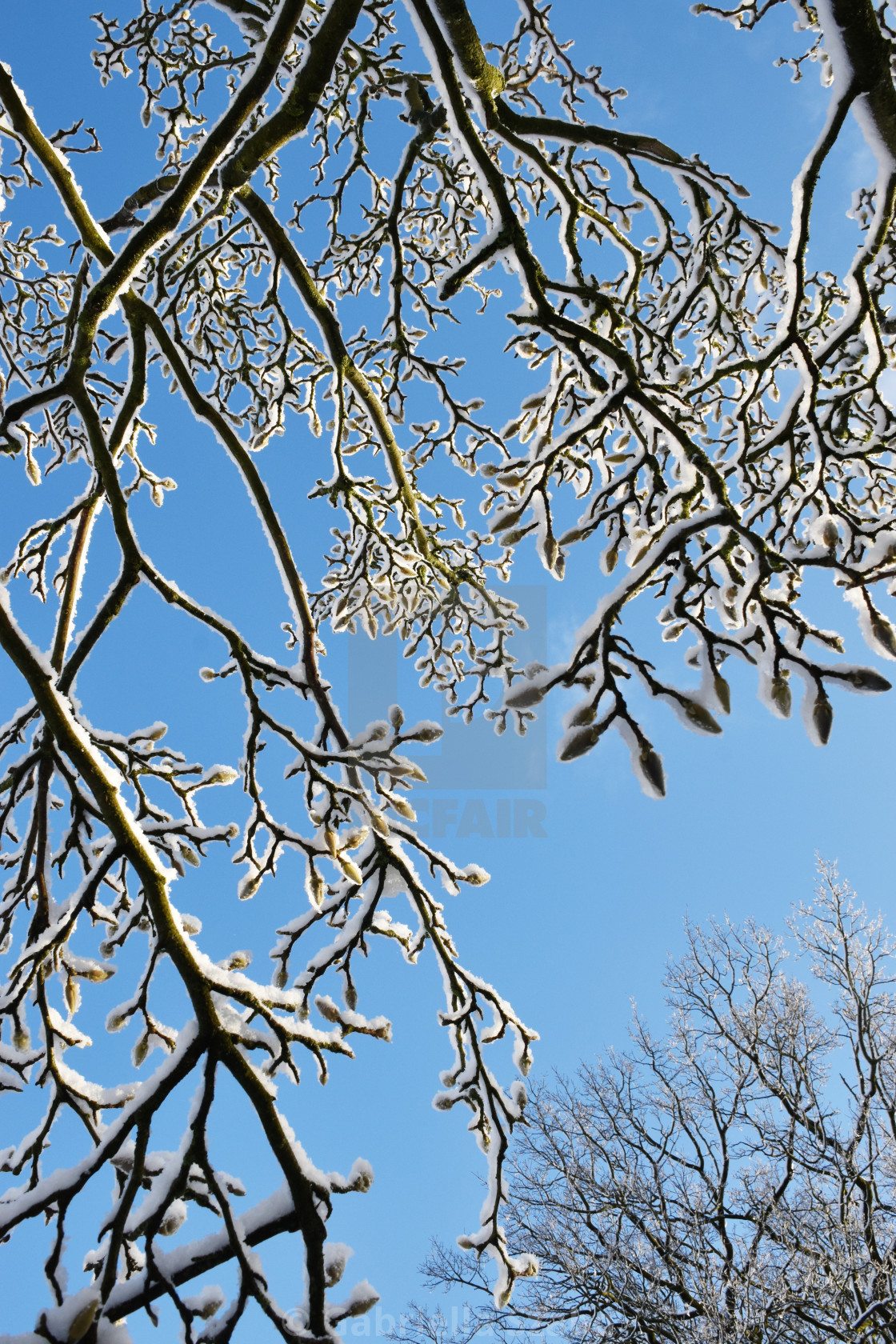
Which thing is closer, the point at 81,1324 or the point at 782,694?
the point at 81,1324

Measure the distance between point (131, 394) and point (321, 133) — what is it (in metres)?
3.17

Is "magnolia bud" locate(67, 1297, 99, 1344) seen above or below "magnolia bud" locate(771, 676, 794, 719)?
below

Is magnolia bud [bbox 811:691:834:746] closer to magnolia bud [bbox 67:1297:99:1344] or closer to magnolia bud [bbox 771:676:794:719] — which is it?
magnolia bud [bbox 771:676:794:719]

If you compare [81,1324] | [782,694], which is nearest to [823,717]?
[782,694]

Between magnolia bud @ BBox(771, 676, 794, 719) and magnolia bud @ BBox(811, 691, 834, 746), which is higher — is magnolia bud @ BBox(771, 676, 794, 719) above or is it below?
above

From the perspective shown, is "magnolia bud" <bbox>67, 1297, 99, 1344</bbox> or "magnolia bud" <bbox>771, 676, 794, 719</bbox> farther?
"magnolia bud" <bbox>771, 676, 794, 719</bbox>

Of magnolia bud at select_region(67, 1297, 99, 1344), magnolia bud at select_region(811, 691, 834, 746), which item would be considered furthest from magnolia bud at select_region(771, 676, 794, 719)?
magnolia bud at select_region(67, 1297, 99, 1344)

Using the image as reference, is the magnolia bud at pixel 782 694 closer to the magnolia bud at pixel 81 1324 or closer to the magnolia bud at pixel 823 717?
the magnolia bud at pixel 823 717

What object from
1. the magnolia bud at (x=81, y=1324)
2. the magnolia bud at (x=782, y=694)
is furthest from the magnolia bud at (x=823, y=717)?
the magnolia bud at (x=81, y=1324)

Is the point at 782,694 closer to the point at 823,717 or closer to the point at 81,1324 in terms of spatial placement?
the point at 823,717

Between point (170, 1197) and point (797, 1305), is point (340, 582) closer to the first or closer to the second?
point (170, 1197)

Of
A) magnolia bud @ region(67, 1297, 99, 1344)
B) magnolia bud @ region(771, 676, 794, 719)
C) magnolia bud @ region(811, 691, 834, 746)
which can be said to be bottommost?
magnolia bud @ region(67, 1297, 99, 1344)

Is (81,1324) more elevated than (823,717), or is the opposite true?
(823,717)

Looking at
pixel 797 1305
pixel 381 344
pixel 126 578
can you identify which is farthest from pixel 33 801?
pixel 797 1305
